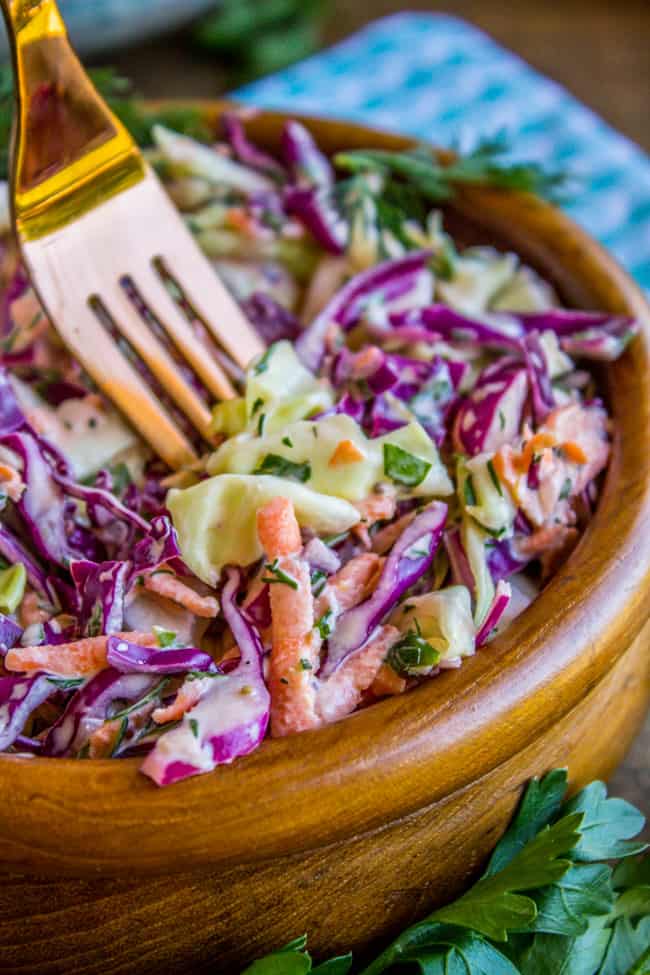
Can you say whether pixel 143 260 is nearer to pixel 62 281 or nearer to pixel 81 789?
pixel 62 281

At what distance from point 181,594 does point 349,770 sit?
0.35 meters

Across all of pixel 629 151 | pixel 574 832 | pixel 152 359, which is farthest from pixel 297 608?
pixel 629 151

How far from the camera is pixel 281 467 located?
1.70 m

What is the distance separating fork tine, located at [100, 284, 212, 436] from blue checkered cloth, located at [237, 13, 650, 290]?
4.74 ft

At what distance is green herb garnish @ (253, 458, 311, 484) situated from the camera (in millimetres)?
1696

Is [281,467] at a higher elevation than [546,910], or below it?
higher

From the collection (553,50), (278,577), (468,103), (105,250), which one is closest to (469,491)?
(278,577)

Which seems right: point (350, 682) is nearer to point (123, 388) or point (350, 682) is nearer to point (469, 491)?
point (469, 491)

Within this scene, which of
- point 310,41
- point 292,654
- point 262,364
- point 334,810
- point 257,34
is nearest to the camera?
point 334,810

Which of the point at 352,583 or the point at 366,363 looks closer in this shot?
the point at 352,583

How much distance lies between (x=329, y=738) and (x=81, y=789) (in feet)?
0.98

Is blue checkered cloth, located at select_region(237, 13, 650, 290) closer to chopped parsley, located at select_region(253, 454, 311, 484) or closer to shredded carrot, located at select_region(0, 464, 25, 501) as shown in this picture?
chopped parsley, located at select_region(253, 454, 311, 484)

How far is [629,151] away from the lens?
3.26 metres

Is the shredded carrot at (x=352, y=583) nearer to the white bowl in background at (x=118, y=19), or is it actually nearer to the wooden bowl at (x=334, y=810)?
the wooden bowl at (x=334, y=810)
